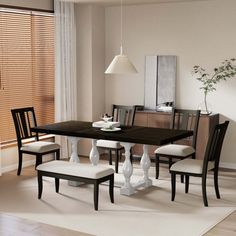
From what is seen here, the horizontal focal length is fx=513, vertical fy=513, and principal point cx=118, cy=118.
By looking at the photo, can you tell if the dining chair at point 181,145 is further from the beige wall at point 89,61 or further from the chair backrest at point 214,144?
the beige wall at point 89,61

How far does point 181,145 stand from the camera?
22.3ft

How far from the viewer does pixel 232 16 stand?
7012 millimetres

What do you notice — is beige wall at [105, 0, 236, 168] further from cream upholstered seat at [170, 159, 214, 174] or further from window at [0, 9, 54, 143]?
cream upholstered seat at [170, 159, 214, 174]

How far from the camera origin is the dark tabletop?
5.47 metres

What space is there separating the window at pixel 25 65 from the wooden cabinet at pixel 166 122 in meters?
1.40

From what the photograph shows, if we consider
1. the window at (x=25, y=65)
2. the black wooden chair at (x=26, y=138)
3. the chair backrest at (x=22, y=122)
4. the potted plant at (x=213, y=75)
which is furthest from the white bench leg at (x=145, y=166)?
the window at (x=25, y=65)

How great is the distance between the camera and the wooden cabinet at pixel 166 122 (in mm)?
7020

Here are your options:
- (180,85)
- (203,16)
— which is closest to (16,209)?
(180,85)

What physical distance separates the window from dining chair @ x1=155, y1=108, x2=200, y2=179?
1.96 meters

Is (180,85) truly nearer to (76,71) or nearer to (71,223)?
(76,71)

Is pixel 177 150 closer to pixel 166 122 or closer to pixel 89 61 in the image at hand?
pixel 166 122

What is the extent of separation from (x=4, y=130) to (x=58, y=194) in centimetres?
166

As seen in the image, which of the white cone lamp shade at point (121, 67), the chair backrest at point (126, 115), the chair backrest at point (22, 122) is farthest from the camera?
the chair backrest at point (126, 115)

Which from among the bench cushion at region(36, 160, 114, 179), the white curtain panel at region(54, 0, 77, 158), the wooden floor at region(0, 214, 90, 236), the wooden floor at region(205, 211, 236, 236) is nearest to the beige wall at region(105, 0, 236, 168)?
the white curtain panel at region(54, 0, 77, 158)
